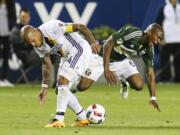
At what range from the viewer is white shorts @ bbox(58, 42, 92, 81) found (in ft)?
47.6

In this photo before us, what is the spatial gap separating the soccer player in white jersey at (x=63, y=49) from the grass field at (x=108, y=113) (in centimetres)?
36

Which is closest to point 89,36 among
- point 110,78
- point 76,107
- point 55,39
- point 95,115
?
point 55,39

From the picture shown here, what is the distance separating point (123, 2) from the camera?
89.5 feet

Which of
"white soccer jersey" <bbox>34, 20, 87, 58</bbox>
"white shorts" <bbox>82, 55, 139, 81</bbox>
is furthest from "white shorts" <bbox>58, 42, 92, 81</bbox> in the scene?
"white shorts" <bbox>82, 55, 139, 81</bbox>

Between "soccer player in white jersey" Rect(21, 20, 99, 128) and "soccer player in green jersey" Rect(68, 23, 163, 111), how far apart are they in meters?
0.53

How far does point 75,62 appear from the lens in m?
14.8

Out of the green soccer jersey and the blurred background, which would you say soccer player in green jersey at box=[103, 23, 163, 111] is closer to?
the green soccer jersey

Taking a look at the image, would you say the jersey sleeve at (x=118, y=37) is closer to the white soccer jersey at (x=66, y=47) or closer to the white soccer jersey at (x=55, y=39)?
the white soccer jersey at (x=66, y=47)

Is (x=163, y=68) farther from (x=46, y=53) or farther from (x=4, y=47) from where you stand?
(x=46, y=53)

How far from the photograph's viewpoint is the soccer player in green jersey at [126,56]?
→ 15.1 metres

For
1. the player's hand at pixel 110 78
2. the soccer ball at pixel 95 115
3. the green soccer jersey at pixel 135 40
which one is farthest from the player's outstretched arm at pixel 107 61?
the soccer ball at pixel 95 115

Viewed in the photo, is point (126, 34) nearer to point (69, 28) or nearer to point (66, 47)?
point (66, 47)

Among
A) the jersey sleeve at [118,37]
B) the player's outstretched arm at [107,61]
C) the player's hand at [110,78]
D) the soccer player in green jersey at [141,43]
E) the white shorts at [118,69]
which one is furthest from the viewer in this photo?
the white shorts at [118,69]

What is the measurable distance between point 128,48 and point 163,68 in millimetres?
10471
